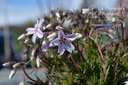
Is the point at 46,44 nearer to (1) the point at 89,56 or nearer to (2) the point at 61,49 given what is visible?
(2) the point at 61,49

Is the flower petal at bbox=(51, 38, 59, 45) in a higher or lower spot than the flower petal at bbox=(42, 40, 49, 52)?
higher

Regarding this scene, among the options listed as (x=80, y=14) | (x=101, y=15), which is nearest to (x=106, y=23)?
(x=101, y=15)

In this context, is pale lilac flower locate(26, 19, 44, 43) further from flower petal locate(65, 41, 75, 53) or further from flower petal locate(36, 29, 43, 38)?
flower petal locate(65, 41, 75, 53)

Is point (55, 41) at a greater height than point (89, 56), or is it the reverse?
point (55, 41)

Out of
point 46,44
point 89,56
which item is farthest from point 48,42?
point 89,56

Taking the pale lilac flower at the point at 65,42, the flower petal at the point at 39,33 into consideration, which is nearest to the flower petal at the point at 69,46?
the pale lilac flower at the point at 65,42

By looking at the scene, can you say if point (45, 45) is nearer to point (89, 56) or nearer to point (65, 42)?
point (65, 42)

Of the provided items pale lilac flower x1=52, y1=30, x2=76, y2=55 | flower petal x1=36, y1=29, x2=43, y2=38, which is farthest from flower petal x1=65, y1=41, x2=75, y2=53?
flower petal x1=36, y1=29, x2=43, y2=38

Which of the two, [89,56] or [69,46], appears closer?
[69,46]

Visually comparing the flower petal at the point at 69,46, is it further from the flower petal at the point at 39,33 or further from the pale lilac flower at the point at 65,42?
the flower petal at the point at 39,33

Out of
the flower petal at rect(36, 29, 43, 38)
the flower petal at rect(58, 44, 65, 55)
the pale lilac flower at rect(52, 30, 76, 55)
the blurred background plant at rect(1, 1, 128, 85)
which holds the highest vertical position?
the flower petal at rect(36, 29, 43, 38)

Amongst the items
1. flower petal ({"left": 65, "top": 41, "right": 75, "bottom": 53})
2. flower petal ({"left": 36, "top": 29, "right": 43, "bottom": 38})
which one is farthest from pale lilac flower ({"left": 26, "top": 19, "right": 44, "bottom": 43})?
flower petal ({"left": 65, "top": 41, "right": 75, "bottom": 53})
